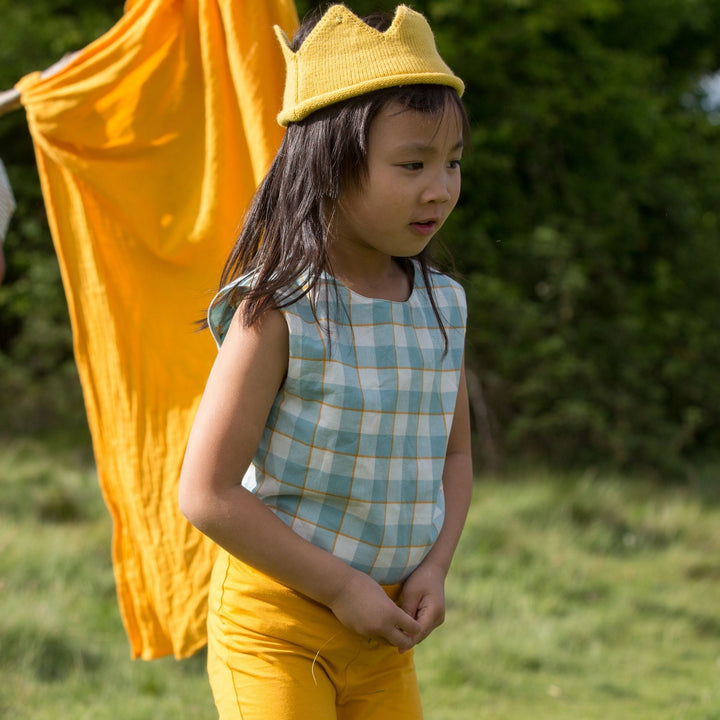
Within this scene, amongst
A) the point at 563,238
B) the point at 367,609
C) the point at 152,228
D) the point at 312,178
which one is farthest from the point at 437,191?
the point at 563,238

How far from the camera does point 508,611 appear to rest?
4516 millimetres

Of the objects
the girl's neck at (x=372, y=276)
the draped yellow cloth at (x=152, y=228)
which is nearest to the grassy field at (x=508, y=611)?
the draped yellow cloth at (x=152, y=228)

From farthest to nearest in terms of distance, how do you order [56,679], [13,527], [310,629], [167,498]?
[13,527] < [56,679] < [167,498] < [310,629]

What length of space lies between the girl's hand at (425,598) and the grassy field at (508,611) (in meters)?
1.80

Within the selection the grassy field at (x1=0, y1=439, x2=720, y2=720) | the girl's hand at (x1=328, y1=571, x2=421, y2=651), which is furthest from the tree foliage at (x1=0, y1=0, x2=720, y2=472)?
the girl's hand at (x1=328, y1=571, x2=421, y2=651)

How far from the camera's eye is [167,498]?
2.41 meters

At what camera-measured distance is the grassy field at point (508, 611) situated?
3574 millimetres

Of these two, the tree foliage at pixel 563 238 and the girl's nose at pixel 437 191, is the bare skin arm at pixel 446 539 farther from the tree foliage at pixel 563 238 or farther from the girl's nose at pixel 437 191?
the tree foliage at pixel 563 238

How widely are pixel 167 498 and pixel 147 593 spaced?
0.23 meters

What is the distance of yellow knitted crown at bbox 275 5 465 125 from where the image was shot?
65.1 inches

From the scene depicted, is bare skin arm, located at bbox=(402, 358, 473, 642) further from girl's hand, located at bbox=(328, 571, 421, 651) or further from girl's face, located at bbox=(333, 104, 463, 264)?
girl's face, located at bbox=(333, 104, 463, 264)

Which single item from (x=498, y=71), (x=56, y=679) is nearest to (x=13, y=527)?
(x=56, y=679)

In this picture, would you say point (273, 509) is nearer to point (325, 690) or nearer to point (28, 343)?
point (325, 690)

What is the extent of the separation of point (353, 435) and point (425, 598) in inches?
12.1
